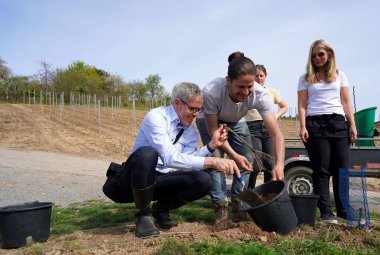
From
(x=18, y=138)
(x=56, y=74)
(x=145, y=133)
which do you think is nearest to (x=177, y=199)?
(x=145, y=133)

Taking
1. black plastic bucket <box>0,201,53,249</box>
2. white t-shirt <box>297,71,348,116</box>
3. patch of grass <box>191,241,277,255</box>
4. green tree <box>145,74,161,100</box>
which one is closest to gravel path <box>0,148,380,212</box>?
white t-shirt <box>297,71,348,116</box>

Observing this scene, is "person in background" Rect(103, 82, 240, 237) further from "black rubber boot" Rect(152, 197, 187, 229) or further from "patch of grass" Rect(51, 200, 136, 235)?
"patch of grass" Rect(51, 200, 136, 235)

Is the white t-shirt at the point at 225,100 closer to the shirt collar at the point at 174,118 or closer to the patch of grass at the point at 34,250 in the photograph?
the shirt collar at the point at 174,118

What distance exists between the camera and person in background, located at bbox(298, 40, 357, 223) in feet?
12.3

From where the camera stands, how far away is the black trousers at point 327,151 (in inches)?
148

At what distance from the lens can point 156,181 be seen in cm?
335

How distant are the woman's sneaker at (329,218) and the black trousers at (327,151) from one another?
40 millimetres

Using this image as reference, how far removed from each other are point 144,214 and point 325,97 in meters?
2.07

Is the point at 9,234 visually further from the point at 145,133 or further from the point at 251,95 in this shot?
the point at 251,95

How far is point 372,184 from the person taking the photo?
25.4 feet

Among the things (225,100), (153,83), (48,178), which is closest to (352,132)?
(225,100)

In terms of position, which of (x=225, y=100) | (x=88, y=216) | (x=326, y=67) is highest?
(x=326, y=67)

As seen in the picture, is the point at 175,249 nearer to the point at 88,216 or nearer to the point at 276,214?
the point at 276,214

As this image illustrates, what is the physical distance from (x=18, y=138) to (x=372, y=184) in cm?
1573
